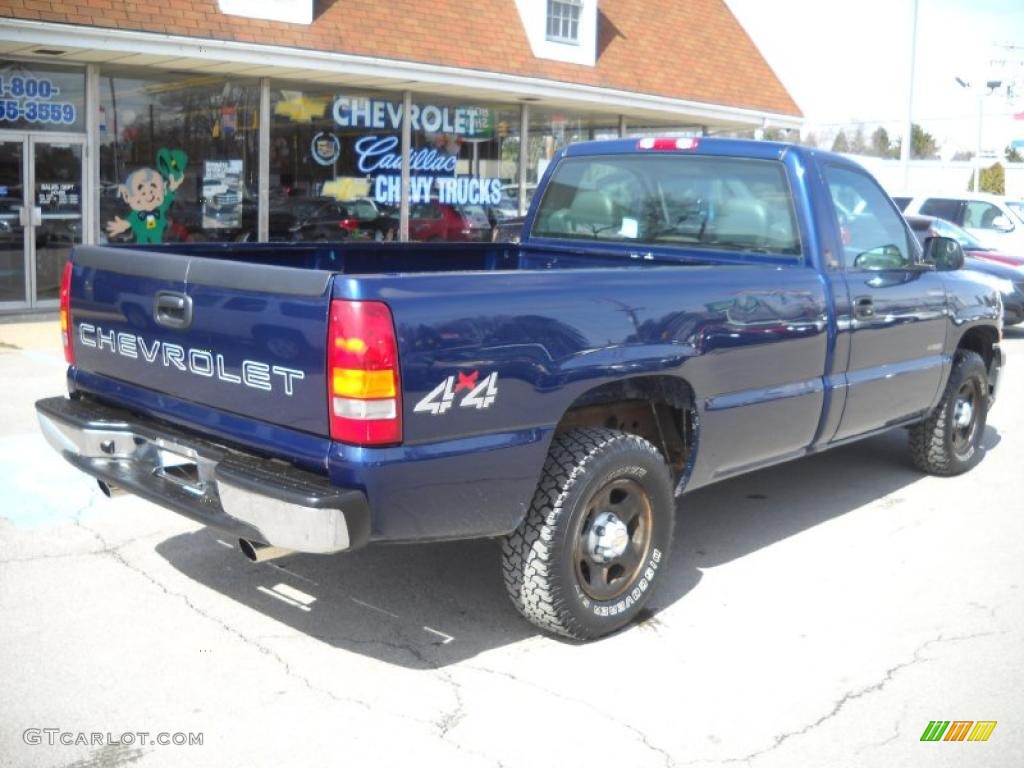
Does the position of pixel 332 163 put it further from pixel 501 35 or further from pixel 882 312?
pixel 882 312

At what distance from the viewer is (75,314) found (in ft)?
16.1

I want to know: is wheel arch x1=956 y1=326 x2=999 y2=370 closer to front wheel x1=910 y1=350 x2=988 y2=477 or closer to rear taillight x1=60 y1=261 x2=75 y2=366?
front wheel x1=910 y1=350 x2=988 y2=477

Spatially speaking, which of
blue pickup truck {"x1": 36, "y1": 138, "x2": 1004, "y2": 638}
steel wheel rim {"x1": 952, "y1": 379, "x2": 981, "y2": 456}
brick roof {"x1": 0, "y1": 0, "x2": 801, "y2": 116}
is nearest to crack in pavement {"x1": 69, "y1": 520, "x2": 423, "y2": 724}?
blue pickup truck {"x1": 36, "y1": 138, "x2": 1004, "y2": 638}

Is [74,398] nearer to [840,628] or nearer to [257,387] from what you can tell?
[257,387]

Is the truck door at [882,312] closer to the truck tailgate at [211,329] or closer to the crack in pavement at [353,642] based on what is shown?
the crack in pavement at [353,642]

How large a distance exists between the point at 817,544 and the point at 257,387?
3319 millimetres

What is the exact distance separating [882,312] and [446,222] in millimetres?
12143

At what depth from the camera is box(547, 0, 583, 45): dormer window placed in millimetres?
17125

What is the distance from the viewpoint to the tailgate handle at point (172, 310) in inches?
165

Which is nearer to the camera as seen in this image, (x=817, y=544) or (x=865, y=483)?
(x=817, y=544)

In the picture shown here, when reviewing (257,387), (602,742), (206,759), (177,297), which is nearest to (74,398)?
(177,297)

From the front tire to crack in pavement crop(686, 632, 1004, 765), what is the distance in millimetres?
897

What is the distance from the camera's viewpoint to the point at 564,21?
17375mm

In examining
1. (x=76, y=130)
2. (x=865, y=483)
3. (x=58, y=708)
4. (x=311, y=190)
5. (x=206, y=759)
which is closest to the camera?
(x=206, y=759)
